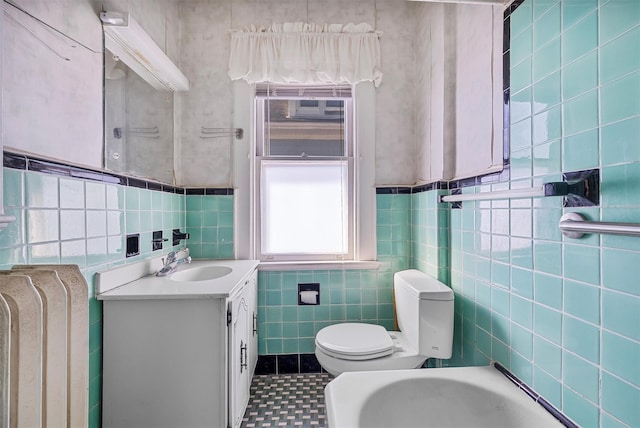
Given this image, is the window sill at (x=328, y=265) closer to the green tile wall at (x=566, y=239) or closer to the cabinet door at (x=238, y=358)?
the cabinet door at (x=238, y=358)

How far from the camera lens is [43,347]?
2.39 ft

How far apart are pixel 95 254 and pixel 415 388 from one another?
132 cm

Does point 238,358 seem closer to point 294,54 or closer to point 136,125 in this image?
point 136,125

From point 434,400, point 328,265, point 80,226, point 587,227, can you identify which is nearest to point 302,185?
point 328,265

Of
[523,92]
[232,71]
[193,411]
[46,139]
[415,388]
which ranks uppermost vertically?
[232,71]

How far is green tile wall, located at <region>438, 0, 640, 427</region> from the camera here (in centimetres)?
75

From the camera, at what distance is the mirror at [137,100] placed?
4.41ft

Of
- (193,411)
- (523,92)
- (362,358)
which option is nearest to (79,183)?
(193,411)

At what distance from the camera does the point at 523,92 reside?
3.65 feet

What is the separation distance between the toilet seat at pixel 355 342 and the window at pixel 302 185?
555 mm

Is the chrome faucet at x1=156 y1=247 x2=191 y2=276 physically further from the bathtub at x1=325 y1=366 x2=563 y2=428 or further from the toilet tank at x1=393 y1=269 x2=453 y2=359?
the toilet tank at x1=393 y1=269 x2=453 y2=359

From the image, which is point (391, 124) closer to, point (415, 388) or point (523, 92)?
point (523, 92)

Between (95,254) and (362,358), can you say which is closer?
(95,254)

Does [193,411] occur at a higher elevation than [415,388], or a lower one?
lower
